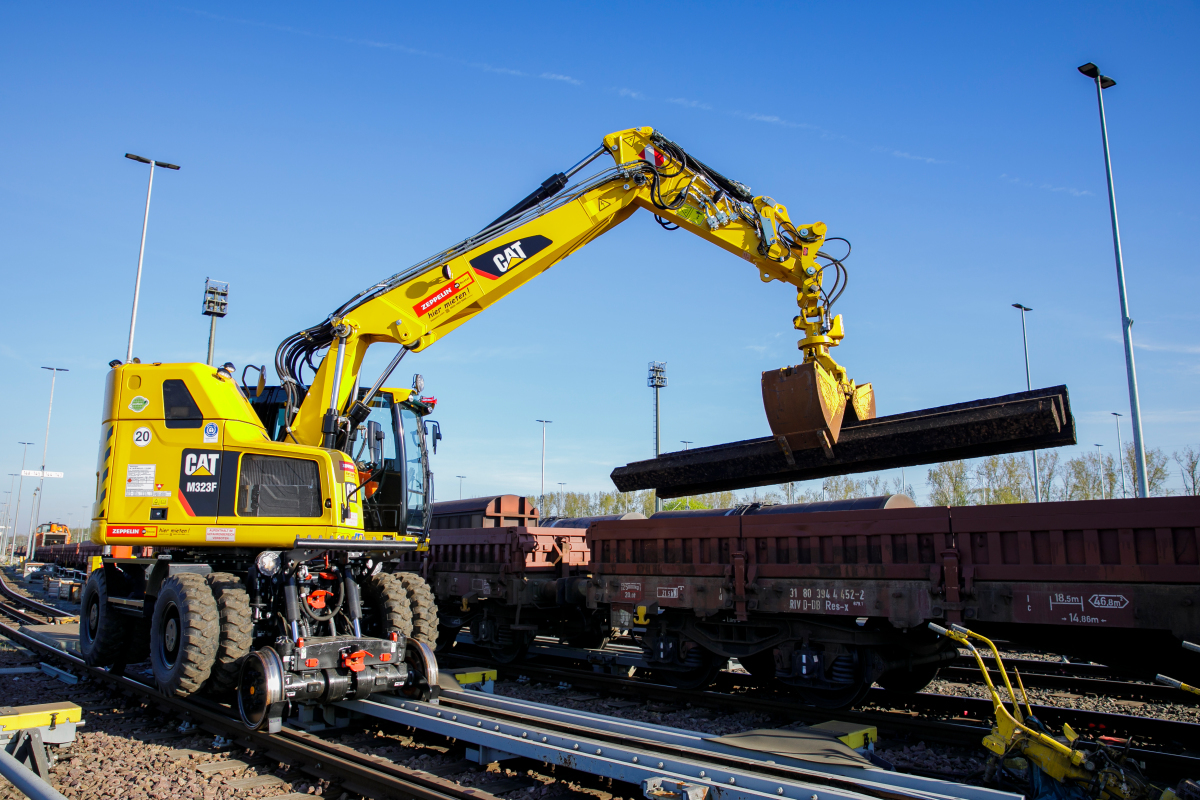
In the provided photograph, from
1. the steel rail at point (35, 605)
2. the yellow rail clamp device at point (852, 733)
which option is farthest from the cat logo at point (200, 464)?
the steel rail at point (35, 605)

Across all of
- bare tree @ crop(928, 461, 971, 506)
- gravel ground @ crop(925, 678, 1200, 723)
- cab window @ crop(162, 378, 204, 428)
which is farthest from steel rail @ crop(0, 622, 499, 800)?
bare tree @ crop(928, 461, 971, 506)

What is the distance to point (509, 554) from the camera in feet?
41.5

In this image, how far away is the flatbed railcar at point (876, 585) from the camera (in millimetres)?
6859

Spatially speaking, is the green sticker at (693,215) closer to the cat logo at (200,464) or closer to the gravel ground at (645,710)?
the gravel ground at (645,710)

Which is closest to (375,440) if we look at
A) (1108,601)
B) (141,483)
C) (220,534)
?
(220,534)

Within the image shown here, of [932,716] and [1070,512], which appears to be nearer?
[1070,512]

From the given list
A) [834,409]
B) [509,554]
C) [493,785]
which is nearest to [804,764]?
[493,785]

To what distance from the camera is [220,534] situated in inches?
324

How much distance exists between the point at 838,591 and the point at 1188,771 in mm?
3227

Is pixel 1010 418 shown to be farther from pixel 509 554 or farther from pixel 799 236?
pixel 509 554

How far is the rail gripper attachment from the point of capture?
4727 millimetres

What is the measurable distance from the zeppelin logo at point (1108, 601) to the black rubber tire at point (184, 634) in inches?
326

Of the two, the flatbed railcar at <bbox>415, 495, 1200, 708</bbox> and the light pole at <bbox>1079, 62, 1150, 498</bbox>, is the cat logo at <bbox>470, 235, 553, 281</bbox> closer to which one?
the flatbed railcar at <bbox>415, 495, 1200, 708</bbox>

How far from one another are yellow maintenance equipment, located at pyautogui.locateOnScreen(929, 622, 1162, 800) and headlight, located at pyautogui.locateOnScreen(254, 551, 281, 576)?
628 centimetres
